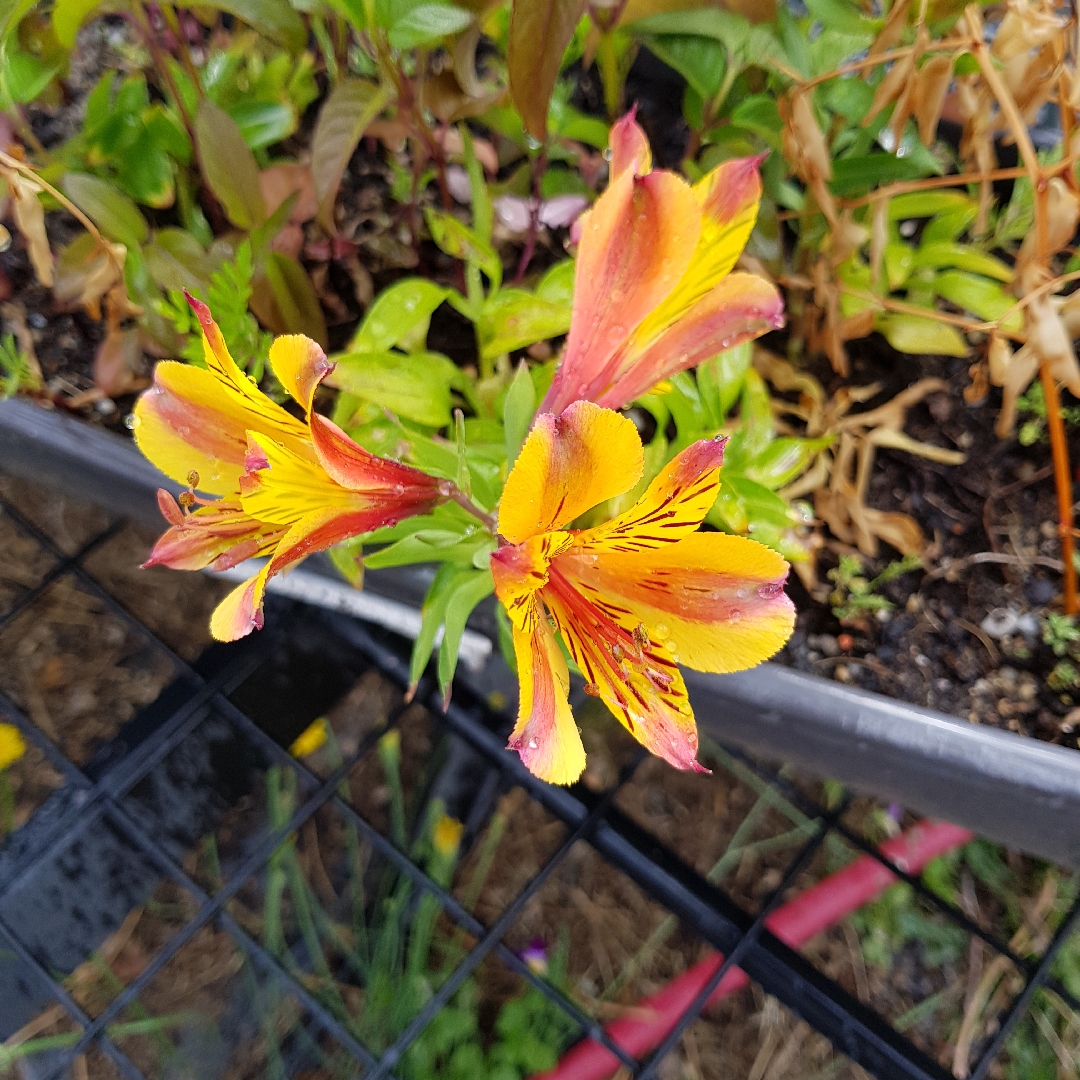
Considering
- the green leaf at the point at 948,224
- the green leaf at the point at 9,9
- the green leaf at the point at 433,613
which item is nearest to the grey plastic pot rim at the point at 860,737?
the green leaf at the point at 433,613

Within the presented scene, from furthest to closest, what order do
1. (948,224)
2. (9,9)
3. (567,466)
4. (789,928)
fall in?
(789,928)
(948,224)
(9,9)
(567,466)

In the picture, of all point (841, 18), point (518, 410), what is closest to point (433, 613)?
point (518, 410)

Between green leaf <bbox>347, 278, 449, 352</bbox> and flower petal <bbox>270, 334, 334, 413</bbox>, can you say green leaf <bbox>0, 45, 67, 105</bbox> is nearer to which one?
green leaf <bbox>347, 278, 449, 352</bbox>

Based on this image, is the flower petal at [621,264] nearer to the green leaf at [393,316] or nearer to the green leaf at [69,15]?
the green leaf at [393,316]

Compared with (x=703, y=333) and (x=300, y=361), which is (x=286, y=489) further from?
(x=703, y=333)

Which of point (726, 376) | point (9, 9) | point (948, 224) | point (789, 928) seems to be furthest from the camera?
point (789, 928)

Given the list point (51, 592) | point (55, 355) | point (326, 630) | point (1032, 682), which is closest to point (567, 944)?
point (326, 630)

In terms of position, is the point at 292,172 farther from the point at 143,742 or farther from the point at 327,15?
the point at 143,742
